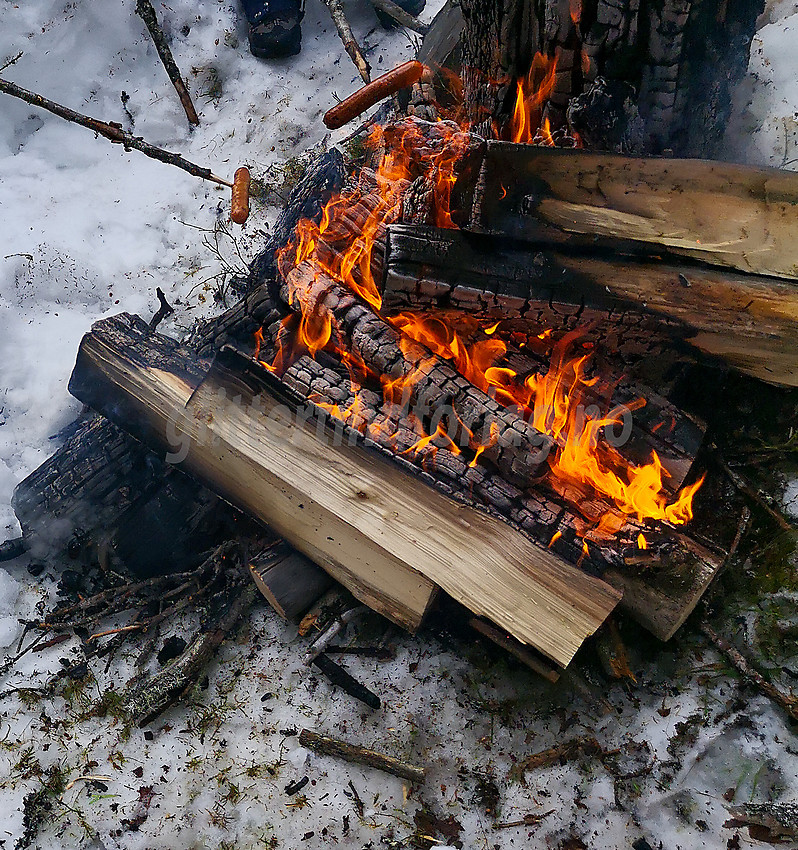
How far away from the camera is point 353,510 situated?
2.96 m

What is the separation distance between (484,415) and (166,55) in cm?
408

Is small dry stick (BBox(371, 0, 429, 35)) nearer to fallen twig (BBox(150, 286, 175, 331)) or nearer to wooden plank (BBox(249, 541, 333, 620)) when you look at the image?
fallen twig (BBox(150, 286, 175, 331))

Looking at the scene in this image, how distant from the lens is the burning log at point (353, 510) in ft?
8.98

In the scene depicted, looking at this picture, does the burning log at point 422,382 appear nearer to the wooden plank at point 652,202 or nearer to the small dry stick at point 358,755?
the wooden plank at point 652,202

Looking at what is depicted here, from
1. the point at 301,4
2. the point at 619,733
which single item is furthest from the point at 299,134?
the point at 619,733

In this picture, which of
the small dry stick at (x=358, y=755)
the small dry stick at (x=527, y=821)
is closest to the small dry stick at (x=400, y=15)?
the small dry stick at (x=358, y=755)

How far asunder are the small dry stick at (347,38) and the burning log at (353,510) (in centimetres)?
286

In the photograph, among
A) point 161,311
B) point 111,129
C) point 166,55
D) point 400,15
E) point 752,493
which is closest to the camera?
point 752,493

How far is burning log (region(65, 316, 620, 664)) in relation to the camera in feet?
8.98

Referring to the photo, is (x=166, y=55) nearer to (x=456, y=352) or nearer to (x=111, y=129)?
(x=111, y=129)

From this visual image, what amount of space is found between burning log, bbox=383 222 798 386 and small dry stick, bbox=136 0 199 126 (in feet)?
10.9

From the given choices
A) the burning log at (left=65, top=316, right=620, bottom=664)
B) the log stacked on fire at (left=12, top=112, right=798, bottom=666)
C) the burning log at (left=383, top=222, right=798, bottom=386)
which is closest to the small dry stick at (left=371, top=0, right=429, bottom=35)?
the log stacked on fire at (left=12, top=112, right=798, bottom=666)

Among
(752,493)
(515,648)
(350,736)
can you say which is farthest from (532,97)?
(350,736)

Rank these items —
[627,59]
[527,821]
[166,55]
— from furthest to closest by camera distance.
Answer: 1. [166,55]
2. [627,59]
3. [527,821]
